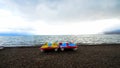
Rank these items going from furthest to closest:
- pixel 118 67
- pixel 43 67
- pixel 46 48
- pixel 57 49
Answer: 1. pixel 57 49
2. pixel 46 48
3. pixel 43 67
4. pixel 118 67

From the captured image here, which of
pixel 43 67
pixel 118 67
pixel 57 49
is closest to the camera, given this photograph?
pixel 118 67

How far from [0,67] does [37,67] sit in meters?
3.35

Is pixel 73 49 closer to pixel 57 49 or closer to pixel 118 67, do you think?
pixel 57 49

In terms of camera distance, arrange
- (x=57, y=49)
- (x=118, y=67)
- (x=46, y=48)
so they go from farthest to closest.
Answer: (x=57, y=49), (x=46, y=48), (x=118, y=67)

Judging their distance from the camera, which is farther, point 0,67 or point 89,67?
point 0,67

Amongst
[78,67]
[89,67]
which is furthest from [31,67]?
[89,67]

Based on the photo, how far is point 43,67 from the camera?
7.32m

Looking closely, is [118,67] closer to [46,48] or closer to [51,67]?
[51,67]

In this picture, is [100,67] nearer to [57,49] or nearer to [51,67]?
[51,67]

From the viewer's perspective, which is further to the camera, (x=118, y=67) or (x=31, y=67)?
(x=31, y=67)

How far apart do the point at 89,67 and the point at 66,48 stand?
6.76 m

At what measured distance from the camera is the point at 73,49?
1430 centimetres

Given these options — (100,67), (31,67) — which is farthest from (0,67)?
(100,67)

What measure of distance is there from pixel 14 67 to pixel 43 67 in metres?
2.59
